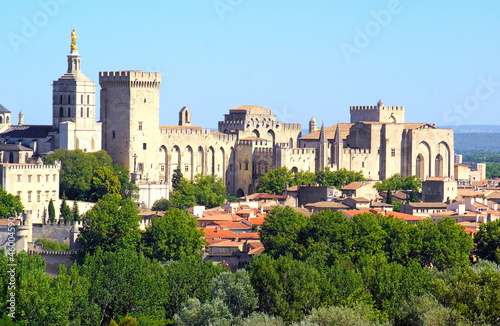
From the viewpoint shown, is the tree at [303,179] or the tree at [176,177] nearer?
the tree at [303,179]

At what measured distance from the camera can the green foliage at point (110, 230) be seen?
75.3m

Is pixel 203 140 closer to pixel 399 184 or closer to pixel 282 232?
pixel 399 184

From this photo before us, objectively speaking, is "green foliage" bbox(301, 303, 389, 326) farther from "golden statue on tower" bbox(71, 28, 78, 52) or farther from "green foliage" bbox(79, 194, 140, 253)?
"golden statue on tower" bbox(71, 28, 78, 52)

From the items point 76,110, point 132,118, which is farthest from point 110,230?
point 132,118

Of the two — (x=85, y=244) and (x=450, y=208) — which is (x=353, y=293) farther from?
(x=450, y=208)

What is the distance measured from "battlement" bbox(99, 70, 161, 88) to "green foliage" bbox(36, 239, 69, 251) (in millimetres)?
29017

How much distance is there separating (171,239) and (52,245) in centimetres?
625

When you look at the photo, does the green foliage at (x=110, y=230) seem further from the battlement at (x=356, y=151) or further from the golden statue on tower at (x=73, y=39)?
the battlement at (x=356, y=151)

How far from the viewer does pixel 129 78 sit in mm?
107188

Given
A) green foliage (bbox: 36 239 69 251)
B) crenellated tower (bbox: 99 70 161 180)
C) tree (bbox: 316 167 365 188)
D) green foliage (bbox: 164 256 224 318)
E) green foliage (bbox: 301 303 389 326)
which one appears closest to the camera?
green foliage (bbox: 301 303 389 326)

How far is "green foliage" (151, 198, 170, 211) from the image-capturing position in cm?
9812

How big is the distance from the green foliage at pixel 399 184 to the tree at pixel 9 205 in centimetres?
2889

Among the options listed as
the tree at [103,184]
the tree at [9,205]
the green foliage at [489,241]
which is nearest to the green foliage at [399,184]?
the tree at [103,184]

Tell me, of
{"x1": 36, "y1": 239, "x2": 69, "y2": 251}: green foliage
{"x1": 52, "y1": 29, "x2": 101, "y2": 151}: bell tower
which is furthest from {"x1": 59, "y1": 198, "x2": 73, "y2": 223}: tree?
{"x1": 52, "y1": 29, "x2": 101, "y2": 151}: bell tower
